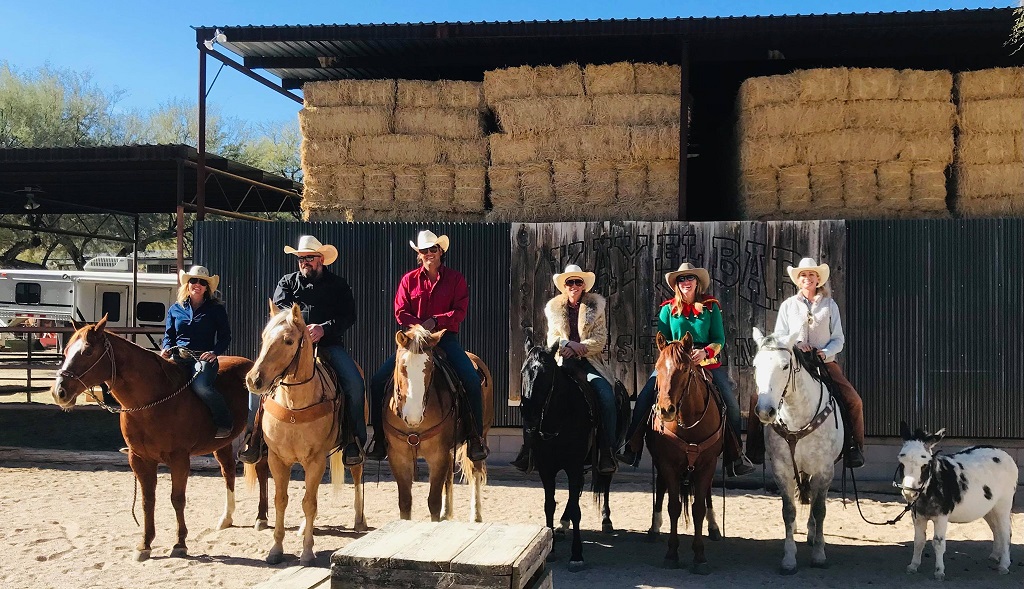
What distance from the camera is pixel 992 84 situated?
9484 millimetres

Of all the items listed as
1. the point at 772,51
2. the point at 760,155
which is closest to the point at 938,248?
the point at 760,155

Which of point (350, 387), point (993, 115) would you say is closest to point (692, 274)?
point (350, 387)

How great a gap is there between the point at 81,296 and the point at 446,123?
14550 mm

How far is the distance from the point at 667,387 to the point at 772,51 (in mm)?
6738

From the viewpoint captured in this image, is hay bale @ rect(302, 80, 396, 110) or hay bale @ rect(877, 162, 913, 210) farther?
hay bale @ rect(302, 80, 396, 110)

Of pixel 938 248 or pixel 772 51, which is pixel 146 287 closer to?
pixel 772 51

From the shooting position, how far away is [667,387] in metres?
5.89

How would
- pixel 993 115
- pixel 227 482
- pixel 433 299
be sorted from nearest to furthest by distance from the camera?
pixel 433 299 < pixel 227 482 < pixel 993 115

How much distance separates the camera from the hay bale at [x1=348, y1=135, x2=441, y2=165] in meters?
10.3

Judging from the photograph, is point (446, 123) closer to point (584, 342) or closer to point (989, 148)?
point (584, 342)

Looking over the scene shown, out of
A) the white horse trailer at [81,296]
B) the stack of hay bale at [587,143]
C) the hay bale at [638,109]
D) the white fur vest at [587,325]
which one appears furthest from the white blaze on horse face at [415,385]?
the white horse trailer at [81,296]

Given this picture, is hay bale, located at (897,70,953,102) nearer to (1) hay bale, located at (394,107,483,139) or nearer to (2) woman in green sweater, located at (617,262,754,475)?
(2) woman in green sweater, located at (617,262,754,475)

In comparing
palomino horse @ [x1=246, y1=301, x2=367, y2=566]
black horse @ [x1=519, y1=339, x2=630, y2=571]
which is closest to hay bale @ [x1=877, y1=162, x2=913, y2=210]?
black horse @ [x1=519, y1=339, x2=630, y2=571]

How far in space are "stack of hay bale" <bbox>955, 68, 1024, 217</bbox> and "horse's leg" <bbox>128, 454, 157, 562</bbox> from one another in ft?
30.5
